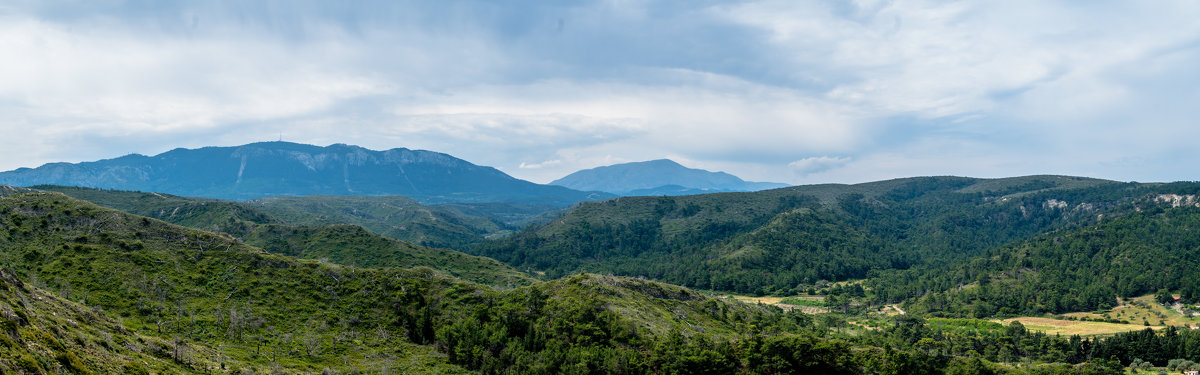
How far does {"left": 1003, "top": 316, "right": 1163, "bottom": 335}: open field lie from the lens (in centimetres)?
13250

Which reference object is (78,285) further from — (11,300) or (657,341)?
(657,341)

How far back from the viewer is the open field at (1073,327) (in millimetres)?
132500

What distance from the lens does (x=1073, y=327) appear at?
461 feet

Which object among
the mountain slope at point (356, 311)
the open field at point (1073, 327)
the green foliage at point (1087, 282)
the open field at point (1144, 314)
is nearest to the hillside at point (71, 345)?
the mountain slope at point (356, 311)

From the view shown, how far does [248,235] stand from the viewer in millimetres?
177875

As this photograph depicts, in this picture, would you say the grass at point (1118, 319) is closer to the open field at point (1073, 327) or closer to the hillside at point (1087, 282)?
the open field at point (1073, 327)

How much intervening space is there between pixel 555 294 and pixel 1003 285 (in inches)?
7118

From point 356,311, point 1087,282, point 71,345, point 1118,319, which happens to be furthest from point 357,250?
point 1087,282

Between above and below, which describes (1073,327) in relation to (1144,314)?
below

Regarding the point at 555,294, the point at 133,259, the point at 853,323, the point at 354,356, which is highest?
the point at 133,259

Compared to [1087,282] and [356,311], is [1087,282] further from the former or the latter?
[356,311]

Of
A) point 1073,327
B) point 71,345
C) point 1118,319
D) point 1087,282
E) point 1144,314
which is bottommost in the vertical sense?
point 1073,327

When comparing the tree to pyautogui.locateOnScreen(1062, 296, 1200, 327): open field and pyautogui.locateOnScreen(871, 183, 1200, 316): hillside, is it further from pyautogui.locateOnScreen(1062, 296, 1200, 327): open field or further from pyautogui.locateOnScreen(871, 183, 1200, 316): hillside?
pyautogui.locateOnScreen(871, 183, 1200, 316): hillside

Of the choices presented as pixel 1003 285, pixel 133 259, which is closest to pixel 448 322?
pixel 133 259
